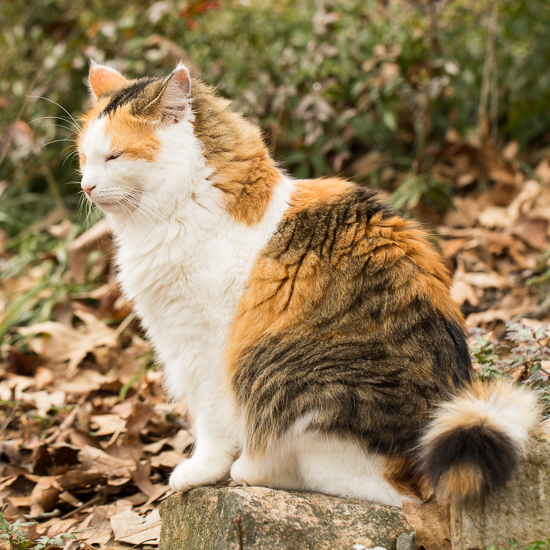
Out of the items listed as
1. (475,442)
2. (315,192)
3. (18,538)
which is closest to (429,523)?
(475,442)

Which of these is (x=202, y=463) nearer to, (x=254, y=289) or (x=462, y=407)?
(x=254, y=289)

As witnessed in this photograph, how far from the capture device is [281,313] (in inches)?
87.9

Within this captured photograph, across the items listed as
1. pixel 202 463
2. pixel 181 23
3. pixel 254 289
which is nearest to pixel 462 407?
pixel 254 289

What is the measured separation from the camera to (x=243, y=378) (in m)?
2.21

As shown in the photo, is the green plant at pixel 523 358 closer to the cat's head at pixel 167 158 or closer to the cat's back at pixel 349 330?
the cat's back at pixel 349 330

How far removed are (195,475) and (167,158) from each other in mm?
1228

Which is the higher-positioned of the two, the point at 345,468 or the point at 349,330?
the point at 349,330

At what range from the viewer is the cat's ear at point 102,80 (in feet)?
9.11

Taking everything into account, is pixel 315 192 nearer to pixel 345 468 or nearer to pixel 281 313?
pixel 281 313

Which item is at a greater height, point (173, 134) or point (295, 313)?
point (173, 134)

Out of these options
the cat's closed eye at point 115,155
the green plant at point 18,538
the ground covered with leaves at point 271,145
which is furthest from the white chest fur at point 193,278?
the ground covered with leaves at point 271,145

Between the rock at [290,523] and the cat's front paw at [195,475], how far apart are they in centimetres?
17

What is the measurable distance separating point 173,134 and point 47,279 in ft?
9.73

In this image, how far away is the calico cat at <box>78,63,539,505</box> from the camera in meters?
2.03
